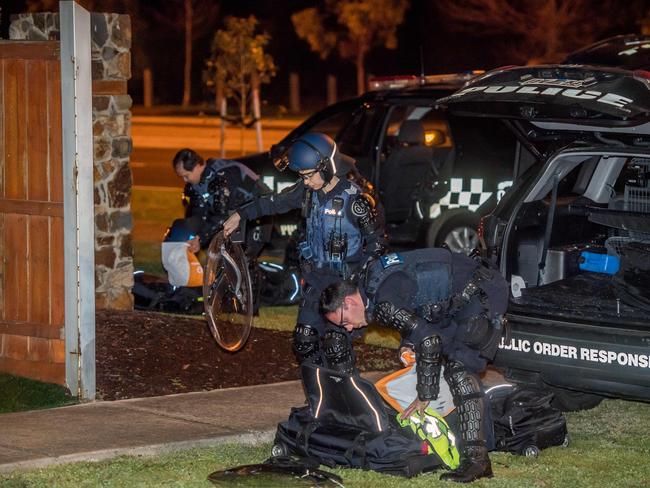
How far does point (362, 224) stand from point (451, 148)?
15.3ft

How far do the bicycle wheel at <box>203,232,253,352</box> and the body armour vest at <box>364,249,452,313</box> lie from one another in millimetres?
2252

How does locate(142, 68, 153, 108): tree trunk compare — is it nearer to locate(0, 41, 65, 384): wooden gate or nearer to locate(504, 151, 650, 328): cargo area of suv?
locate(0, 41, 65, 384): wooden gate

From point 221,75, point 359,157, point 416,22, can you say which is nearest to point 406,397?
point 359,157

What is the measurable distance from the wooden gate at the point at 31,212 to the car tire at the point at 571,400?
9.38ft

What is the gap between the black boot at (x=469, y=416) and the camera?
229 inches

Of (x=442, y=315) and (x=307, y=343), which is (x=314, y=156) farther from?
(x=442, y=315)

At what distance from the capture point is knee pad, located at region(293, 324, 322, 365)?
22.6 ft

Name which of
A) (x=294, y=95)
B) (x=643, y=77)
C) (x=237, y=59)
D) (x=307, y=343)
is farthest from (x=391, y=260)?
(x=294, y=95)

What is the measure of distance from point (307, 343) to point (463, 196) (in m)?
4.45

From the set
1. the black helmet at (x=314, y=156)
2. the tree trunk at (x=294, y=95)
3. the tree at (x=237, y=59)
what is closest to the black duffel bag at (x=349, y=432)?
the black helmet at (x=314, y=156)

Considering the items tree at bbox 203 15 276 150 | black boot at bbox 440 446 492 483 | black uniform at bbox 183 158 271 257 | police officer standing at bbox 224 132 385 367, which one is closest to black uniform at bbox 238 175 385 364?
police officer standing at bbox 224 132 385 367

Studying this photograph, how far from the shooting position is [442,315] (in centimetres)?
575

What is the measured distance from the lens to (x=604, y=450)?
6.40 meters

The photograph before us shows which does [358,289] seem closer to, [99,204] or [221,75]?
[99,204]
